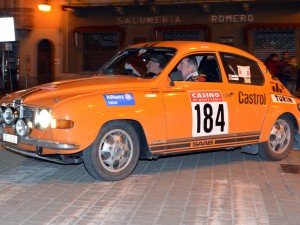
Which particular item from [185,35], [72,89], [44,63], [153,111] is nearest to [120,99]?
[153,111]

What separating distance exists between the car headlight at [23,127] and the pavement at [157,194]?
640 mm

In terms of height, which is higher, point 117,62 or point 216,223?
point 117,62

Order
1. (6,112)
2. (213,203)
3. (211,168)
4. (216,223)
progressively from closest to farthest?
1. (216,223)
2. (213,203)
3. (6,112)
4. (211,168)

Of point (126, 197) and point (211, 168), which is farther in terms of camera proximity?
point (211, 168)

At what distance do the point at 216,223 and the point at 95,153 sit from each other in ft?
6.59

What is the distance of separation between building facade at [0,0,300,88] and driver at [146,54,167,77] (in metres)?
14.3

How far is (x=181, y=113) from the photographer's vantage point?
7.14m

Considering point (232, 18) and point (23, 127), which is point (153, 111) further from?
point (232, 18)

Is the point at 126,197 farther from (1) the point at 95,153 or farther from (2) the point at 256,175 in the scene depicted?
(2) the point at 256,175

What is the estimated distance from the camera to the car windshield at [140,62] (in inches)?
297

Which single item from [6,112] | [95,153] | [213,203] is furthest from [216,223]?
[6,112]

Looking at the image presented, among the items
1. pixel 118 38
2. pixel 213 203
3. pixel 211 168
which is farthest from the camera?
pixel 118 38

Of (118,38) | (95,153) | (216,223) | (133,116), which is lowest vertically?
(216,223)

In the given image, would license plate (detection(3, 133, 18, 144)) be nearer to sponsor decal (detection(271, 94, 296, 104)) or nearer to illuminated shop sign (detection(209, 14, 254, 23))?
sponsor decal (detection(271, 94, 296, 104))
